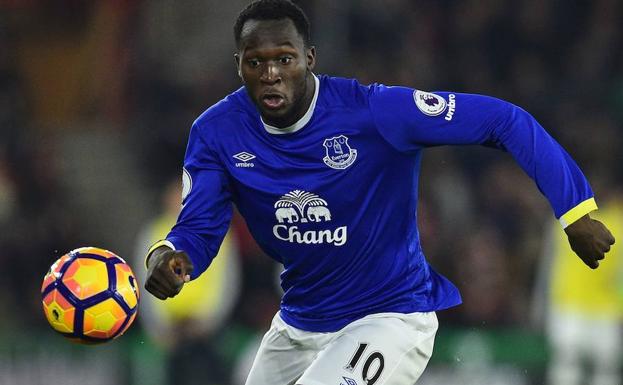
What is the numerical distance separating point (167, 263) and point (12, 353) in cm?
573

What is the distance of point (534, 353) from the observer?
10.5m

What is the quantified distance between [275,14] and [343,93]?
0.51m

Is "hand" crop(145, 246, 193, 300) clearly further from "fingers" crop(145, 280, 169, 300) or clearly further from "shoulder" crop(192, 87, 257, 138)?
"shoulder" crop(192, 87, 257, 138)

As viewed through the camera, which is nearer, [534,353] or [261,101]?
[261,101]

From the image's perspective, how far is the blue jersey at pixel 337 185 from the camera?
5359mm

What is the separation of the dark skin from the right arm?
0.09m

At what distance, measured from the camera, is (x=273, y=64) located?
17.3 feet

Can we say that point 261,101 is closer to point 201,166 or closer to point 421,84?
point 201,166

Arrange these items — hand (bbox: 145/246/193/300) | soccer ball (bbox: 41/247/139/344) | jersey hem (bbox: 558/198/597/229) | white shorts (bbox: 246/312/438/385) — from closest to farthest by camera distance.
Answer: hand (bbox: 145/246/193/300), jersey hem (bbox: 558/198/597/229), white shorts (bbox: 246/312/438/385), soccer ball (bbox: 41/247/139/344)

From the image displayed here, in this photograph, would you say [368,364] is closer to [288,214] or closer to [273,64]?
[288,214]

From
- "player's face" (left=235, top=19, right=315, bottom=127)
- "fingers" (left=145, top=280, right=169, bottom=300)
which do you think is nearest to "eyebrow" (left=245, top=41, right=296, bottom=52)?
"player's face" (left=235, top=19, right=315, bottom=127)

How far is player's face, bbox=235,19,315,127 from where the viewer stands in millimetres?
5277

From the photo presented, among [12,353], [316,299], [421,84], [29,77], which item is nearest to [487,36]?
[421,84]

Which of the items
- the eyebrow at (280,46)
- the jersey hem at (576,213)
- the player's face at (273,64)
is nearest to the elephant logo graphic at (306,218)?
the player's face at (273,64)
